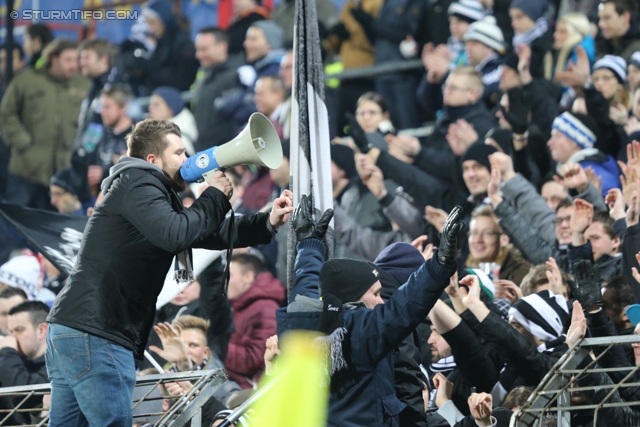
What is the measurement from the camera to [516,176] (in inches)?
333

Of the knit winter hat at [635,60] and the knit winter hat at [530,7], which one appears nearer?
→ the knit winter hat at [635,60]

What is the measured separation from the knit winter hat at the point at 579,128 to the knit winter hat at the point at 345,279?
4.37 m

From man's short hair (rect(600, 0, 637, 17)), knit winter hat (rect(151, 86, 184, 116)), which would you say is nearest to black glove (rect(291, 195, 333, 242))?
man's short hair (rect(600, 0, 637, 17))

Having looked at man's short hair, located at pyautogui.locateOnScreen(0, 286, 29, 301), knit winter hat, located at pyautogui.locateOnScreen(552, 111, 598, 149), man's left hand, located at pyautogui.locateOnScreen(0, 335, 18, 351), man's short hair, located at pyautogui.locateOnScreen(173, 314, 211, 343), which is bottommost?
man's left hand, located at pyautogui.locateOnScreen(0, 335, 18, 351)

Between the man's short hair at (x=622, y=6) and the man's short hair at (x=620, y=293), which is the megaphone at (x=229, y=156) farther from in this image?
the man's short hair at (x=622, y=6)

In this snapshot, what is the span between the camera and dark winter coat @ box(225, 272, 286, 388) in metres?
8.03

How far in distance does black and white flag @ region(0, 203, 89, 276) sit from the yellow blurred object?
9.66ft

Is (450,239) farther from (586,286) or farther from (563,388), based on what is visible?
(586,286)

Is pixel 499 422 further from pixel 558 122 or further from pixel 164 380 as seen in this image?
pixel 558 122

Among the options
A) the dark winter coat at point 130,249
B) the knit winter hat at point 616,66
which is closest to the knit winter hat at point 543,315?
the dark winter coat at point 130,249

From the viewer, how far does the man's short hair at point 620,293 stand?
6.37 m

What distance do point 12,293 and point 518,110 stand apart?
4167mm

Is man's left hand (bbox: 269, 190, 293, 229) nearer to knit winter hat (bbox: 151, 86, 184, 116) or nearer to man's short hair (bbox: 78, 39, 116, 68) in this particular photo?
knit winter hat (bbox: 151, 86, 184, 116)

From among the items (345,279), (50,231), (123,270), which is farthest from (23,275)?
(345,279)
